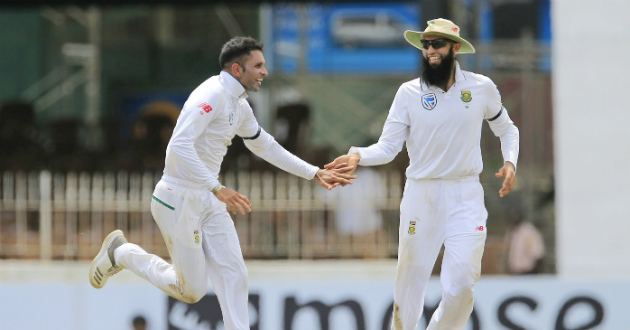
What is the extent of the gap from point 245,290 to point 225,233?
0.40m

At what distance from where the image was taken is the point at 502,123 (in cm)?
712

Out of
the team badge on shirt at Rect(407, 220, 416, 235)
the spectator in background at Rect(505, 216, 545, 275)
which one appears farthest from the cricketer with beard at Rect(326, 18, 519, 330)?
the spectator in background at Rect(505, 216, 545, 275)

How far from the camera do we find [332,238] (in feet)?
38.2

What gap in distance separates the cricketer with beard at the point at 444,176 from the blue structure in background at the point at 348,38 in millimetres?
10426

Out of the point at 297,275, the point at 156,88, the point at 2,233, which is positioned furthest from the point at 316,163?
the point at 156,88

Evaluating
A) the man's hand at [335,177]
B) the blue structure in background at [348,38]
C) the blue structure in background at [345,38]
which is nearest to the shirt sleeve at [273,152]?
the man's hand at [335,177]

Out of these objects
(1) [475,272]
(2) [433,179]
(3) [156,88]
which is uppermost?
(3) [156,88]

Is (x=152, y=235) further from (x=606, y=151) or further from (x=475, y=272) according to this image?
(x=475, y=272)

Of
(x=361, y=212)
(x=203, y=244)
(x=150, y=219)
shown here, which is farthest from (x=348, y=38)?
(x=203, y=244)

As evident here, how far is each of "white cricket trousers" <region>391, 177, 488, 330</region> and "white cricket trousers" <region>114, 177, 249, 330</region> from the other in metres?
1.09

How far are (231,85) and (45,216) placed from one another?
18.0 ft

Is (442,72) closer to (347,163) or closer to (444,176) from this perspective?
(444,176)

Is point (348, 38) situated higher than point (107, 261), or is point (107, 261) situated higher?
point (348, 38)

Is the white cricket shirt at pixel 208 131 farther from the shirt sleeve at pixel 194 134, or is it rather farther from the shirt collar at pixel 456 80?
the shirt collar at pixel 456 80
